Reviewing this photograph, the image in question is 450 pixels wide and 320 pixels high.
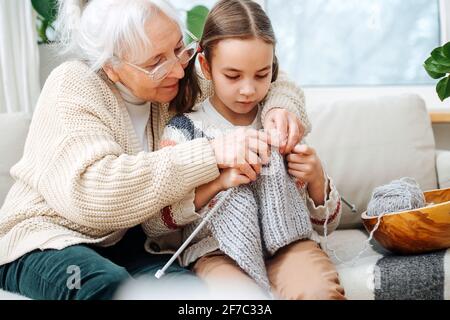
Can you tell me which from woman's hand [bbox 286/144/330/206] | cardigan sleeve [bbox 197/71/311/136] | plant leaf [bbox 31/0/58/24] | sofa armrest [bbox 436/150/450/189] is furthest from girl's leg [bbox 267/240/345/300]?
plant leaf [bbox 31/0/58/24]

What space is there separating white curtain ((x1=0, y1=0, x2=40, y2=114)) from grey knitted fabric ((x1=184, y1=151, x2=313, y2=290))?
92 cm

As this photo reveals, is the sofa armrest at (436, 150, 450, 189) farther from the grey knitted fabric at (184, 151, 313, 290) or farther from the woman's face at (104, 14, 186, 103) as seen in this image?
the woman's face at (104, 14, 186, 103)

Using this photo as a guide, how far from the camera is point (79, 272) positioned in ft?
2.80

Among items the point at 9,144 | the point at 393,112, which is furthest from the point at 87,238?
the point at 393,112

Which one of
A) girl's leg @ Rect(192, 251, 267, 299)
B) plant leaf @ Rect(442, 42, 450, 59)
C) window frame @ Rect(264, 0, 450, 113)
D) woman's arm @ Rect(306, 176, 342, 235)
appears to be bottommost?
girl's leg @ Rect(192, 251, 267, 299)

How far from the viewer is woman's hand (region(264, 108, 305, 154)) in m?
0.98

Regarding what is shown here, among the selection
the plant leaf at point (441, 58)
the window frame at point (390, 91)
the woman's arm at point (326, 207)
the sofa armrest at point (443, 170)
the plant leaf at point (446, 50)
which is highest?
the plant leaf at point (446, 50)

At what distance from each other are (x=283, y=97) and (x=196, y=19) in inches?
19.4

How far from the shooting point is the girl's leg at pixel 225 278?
85 centimetres

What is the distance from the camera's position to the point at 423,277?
3.14 ft

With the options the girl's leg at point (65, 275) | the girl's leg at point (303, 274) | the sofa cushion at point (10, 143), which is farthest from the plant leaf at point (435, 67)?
the sofa cushion at point (10, 143)

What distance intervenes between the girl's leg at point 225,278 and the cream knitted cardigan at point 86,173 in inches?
4.9

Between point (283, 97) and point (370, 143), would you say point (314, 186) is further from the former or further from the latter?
point (370, 143)

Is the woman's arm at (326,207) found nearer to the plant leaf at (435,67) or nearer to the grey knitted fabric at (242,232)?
the grey knitted fabric at (242,232)
